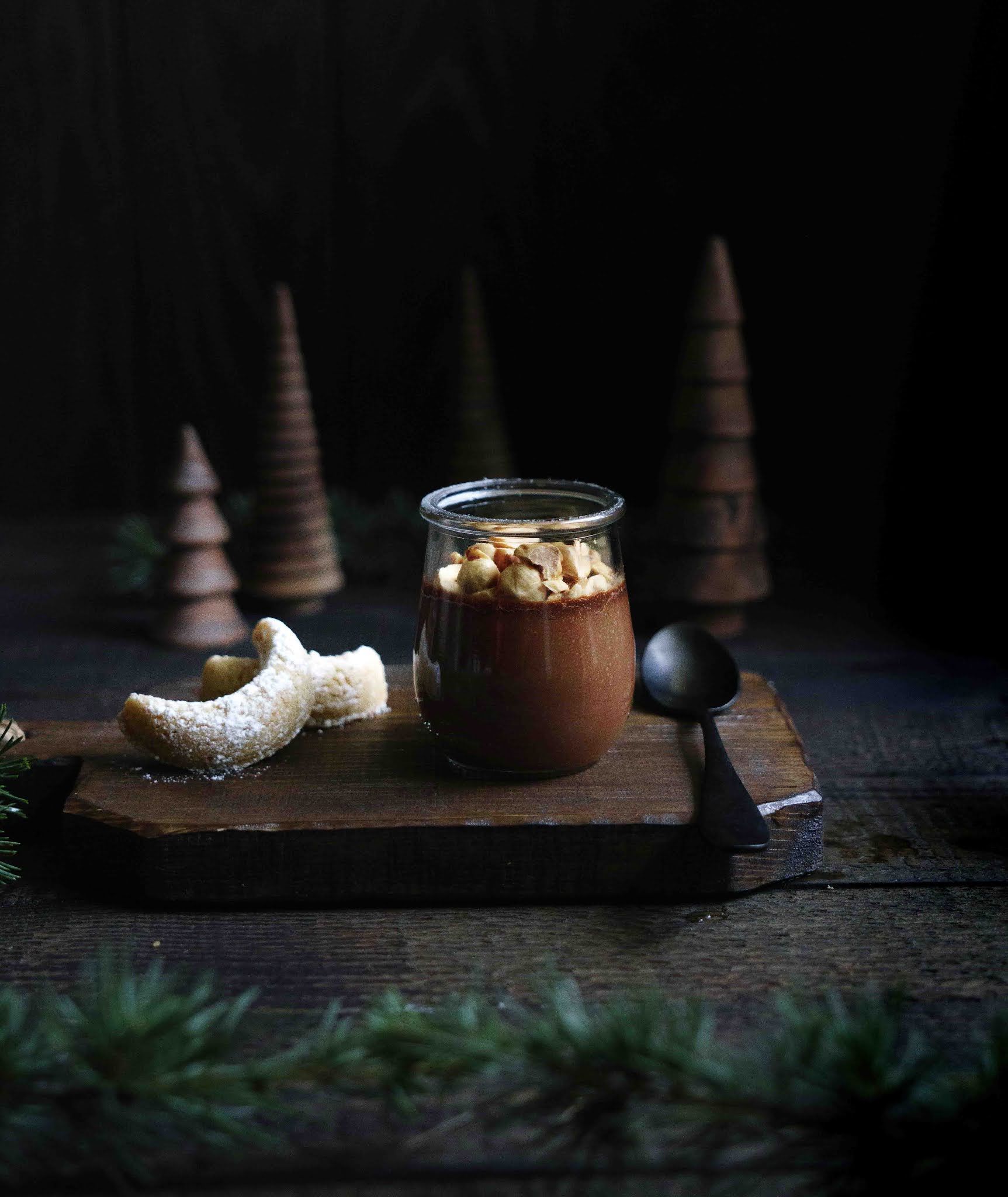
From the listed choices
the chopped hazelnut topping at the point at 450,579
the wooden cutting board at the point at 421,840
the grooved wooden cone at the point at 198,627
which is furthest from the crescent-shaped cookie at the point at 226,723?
the grooved wooden cone at the point at 198,627

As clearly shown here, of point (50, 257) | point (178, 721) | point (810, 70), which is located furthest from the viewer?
point (50, 257)

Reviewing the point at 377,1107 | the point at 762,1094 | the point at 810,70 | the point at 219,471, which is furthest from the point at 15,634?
the point at 810,70

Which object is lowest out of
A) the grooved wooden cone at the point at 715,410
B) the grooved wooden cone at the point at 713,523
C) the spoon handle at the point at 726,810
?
the spoon handle at the point at 726,810

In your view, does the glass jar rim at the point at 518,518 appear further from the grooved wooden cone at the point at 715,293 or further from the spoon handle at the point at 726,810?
the grooved wooden cone at the point at 715,293

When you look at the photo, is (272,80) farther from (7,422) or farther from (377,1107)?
(377,1107)

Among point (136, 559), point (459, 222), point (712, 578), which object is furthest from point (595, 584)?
point (459, 222)

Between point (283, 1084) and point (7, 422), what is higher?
point (7, 422)
